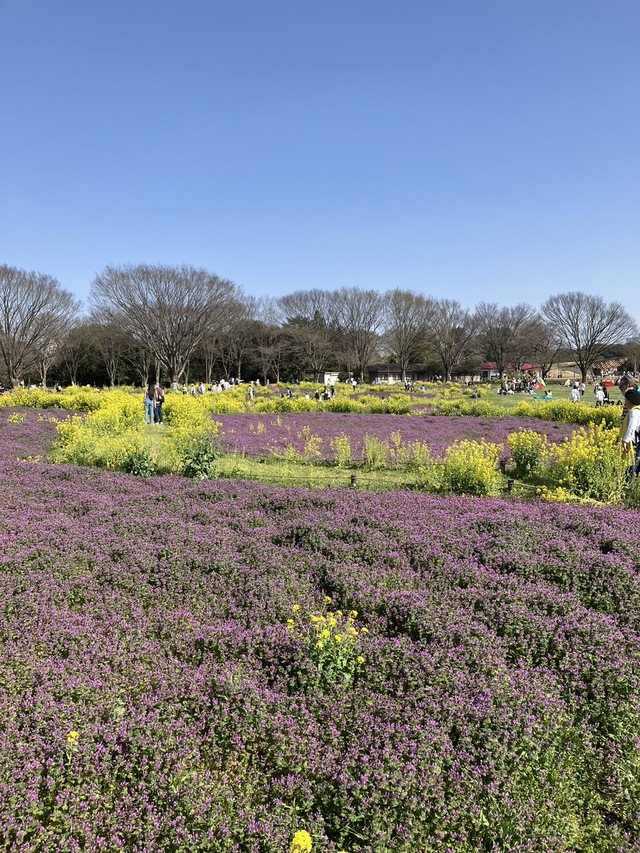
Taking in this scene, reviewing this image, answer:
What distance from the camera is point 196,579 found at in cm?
443

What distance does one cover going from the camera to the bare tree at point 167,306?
3984 cm

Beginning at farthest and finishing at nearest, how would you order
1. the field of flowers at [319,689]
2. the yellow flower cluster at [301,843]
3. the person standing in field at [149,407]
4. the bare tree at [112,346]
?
the bare tree at [112,346]
the person standing in field at [149,407]
the field of flowers at [319,689]
the yellow flower cluster at [301,843]

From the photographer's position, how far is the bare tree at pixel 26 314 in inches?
1551

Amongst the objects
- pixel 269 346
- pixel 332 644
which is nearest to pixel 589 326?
pixel 269 346

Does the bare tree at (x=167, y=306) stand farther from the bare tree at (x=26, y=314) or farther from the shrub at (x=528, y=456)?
the shrub at (x=528, y=456)

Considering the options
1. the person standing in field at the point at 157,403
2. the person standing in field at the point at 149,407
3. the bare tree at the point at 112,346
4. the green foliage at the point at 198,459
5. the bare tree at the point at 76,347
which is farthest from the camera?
the bare tree at the point at 76,347

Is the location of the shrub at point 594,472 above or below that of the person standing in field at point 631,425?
below

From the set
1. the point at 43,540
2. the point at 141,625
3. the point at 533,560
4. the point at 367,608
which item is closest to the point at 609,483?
the point at 533,560

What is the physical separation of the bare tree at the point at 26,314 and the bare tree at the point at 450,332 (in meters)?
41.0

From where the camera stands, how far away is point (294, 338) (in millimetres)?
60750

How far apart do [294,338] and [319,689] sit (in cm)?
5888

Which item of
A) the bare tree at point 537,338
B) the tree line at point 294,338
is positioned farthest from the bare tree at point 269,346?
the bare tree at point 537,338

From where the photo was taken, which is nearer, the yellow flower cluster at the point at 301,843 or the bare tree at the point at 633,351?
the yellow flower cluster at the point at 301,843

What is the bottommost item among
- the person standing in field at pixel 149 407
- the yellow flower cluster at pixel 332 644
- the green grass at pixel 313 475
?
the yellow flower cluster at pixel 332 644
